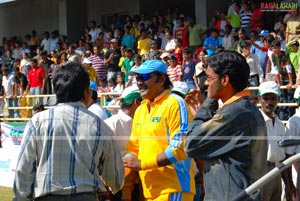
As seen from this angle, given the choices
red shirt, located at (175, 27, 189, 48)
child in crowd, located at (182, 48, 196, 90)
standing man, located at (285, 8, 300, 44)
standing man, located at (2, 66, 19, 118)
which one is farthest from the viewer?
standing man, located at (2, 66, 19, 118)

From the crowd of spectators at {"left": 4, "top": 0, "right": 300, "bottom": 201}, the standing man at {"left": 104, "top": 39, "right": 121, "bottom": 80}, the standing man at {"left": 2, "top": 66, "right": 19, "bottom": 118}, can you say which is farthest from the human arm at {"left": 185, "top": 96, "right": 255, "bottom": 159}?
the standing man at {"left": 2, "top": 66, "right": 19, "bottom": 118}

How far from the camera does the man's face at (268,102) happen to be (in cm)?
566

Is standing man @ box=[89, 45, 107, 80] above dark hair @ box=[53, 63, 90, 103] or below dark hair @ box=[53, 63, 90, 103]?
above

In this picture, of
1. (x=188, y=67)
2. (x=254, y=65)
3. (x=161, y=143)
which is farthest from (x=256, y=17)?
(x=161, y=143)

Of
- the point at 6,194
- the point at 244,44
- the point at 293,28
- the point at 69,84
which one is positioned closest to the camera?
the point at 69,84

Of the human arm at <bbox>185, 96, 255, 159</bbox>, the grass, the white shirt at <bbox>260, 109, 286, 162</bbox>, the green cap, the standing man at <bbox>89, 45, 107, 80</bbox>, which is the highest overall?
the standing man at <bbox>89, 45, 107, 80</bbox>

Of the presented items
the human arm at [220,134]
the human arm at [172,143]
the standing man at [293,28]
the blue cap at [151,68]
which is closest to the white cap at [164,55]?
the standing man at [293,28]

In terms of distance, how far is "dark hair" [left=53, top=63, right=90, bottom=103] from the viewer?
389 cm

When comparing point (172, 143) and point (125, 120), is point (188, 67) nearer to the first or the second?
point (125, 120)

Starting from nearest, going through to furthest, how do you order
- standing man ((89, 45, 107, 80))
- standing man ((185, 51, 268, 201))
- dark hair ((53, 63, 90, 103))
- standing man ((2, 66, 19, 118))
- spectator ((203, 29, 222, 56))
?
standing man ((185, 51, 268, 201)), dark hair ((53, 63, 90, 103)), spectator ((203, 29, 222, 56)), standing man ((89, 45, 107, 80)), standing man ((2, 66, 19, 118))

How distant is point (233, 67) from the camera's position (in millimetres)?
3598

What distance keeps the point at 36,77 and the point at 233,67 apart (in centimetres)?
1577

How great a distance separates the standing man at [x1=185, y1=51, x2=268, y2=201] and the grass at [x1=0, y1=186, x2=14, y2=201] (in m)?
6.75

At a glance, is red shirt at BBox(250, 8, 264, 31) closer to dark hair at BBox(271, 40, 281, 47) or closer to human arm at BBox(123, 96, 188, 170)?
dark hair at BBox(271, 40, 281, 47)
